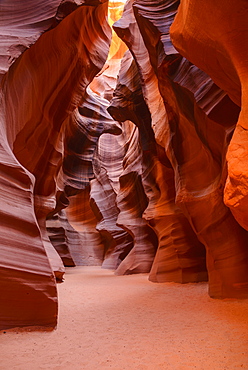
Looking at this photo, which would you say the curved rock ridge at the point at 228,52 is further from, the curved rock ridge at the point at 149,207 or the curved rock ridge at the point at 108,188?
the curved rock ridge at the point at 108,188

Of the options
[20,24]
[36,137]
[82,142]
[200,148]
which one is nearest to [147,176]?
[82,142]

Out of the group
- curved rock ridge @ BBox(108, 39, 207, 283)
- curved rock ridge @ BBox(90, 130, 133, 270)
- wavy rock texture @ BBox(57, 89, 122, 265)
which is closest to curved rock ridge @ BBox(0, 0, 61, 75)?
curved rock ridge @ BBox(108, 39, 207, 283)

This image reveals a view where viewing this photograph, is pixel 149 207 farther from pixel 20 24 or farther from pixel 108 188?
pixel 108 188

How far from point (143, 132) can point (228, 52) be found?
8.33 meters

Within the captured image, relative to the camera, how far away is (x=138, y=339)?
142 inches

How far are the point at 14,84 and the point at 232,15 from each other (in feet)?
12.9

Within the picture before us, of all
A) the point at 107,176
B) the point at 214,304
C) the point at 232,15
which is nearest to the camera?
the point at 232,15

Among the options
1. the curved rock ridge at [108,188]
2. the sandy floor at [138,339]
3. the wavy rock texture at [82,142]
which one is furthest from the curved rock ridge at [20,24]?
the curved rock ridge at [108,188]

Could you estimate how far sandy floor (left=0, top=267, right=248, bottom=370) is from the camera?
9.32 feet

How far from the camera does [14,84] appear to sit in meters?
5.61

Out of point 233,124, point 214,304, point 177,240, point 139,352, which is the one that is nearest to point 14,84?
point 233,124

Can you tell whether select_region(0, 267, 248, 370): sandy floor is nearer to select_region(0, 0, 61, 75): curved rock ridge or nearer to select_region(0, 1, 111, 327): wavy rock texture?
select_region(0, 1, 111, 327): wavy rock texture

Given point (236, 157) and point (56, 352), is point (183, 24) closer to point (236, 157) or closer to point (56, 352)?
point (236, 157)

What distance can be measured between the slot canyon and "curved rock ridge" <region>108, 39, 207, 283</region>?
0.14 feet
